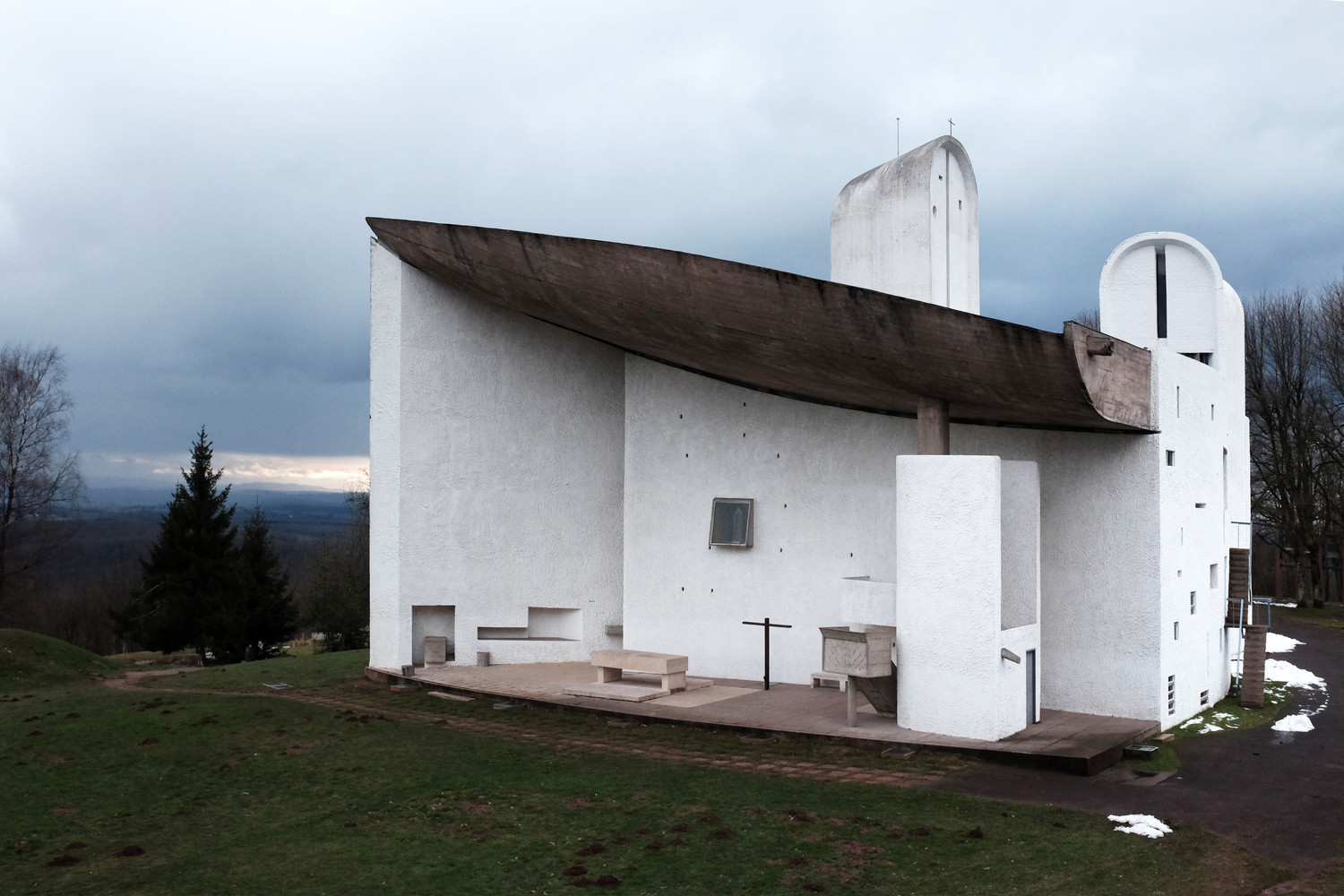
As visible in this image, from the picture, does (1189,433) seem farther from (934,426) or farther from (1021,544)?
(934,426)

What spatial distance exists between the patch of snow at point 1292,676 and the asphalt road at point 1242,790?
357 centimetres

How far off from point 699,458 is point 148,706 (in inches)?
A: 315

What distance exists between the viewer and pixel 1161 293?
1309 cm

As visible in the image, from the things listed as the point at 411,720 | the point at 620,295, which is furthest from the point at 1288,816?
the point at 411,720

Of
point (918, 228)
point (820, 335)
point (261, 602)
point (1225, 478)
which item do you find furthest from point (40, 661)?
point (1225, 478)

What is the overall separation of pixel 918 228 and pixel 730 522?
17.0 feet

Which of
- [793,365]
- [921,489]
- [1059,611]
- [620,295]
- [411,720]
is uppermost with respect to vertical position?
[620,295]

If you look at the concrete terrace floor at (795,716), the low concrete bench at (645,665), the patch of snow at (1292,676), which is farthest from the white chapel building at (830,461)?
the patch of snow at (1292,676)

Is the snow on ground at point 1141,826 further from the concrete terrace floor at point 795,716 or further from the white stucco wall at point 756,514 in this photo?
the white stucco wall at point 756,514

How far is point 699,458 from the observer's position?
14695 millimetres

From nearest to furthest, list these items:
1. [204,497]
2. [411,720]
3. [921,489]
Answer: [921,489] < [411,720] < [204,497]

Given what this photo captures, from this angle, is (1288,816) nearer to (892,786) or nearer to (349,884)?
(892,786)

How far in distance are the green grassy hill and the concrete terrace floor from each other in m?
5.55

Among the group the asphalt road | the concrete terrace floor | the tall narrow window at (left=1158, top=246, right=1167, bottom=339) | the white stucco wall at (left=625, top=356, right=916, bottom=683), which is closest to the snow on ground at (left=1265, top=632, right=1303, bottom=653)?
the asphalt road
